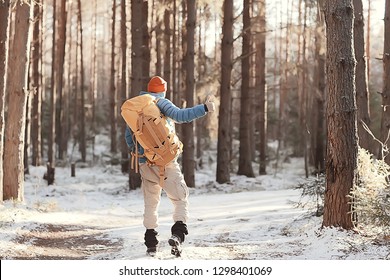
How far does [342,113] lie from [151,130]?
96.9 inches

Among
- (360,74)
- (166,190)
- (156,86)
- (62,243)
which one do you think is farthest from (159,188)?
(360,74)

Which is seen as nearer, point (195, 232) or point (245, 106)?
point (195, 232)

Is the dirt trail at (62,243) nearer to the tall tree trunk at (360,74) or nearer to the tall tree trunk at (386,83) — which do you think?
the tall tree trunk at (360,74)

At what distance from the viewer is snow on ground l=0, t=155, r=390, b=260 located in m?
6.18

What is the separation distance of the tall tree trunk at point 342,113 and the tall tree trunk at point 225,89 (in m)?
10.6

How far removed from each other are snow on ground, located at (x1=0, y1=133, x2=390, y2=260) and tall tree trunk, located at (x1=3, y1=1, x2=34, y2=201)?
54 cm

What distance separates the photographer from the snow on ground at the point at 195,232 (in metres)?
6.17

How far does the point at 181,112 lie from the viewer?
19.1ft

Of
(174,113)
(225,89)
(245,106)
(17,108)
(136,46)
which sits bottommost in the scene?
(174,113)

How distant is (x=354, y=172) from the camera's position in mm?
6496

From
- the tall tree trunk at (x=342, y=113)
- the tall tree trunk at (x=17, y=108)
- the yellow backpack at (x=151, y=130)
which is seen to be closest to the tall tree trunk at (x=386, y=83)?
the tall tree trunk at (x=342, y=113)

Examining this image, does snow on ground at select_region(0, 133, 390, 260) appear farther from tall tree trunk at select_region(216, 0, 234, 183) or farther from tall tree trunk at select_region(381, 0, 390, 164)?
tall tree trunk at select_region(216, 0, 234, 183)

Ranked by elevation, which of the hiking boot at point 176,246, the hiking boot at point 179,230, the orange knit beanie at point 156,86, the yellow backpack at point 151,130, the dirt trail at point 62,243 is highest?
the orange knit beanie at point 156,86

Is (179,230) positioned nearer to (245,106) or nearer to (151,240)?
(151,240)
